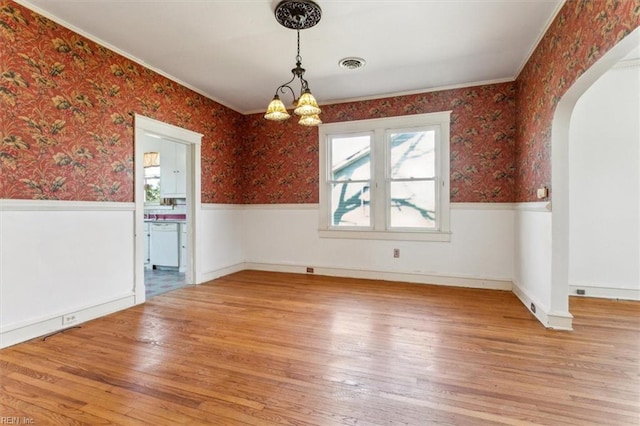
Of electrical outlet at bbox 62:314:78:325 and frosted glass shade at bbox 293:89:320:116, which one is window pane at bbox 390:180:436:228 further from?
electrical outlet at bbox 62:314:78:325

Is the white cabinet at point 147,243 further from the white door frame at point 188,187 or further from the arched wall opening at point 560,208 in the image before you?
the arched wall opening at point 560,208

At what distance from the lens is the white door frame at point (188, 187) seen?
3605 millimetres

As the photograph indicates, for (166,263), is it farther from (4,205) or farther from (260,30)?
(260,30)

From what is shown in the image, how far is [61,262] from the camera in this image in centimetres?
286

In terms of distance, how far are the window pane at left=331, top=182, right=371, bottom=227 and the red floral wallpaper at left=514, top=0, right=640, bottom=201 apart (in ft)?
6.43

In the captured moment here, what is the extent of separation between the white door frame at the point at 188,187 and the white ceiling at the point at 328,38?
0.68 meters

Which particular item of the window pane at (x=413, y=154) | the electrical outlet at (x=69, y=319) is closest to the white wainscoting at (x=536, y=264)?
the window pane at (x=413, y=154)

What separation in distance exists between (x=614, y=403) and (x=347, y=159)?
155 inches

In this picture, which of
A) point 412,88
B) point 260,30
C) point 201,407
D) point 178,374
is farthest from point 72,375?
point 412,88

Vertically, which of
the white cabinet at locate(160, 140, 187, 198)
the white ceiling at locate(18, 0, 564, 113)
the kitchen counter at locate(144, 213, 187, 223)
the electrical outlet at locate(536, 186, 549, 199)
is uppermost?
the white ceiling at locate(18, 0, 564, 113)

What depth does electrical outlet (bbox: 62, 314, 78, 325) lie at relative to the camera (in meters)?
2.86

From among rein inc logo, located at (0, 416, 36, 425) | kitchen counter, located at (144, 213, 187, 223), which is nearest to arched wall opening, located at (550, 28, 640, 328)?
rein inc logo, located at (0, 416, 36, 425)

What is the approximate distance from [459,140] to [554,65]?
1.62m

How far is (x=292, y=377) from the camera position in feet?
6.60
